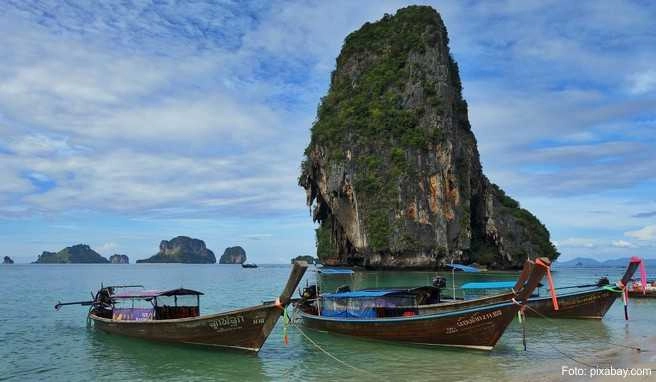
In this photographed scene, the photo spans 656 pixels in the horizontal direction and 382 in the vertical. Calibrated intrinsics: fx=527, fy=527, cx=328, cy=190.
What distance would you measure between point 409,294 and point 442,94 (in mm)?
48812

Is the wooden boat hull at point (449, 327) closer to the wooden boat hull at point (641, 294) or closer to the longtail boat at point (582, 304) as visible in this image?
the longtail boat at point (582, 304)

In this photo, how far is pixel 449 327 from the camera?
13.8 m

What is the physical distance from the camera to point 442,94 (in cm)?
6172

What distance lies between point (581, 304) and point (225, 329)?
44.5 ft

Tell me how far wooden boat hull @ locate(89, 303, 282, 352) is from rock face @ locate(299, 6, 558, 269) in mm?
42514

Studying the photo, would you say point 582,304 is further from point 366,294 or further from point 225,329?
point 225,329

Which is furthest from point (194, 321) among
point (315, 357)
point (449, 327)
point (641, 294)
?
point (641, 294)

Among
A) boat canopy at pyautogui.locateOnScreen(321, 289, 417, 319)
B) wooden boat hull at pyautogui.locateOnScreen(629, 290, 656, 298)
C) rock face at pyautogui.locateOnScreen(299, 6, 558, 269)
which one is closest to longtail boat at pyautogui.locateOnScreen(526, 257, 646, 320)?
boat canopy at pyautogui.locateOnScreen(321, 289, 417, 319)

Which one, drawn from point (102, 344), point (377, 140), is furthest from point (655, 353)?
point (377, 140)

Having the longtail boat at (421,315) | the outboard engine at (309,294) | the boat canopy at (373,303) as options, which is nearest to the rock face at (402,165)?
the outboard engine at (309,294)

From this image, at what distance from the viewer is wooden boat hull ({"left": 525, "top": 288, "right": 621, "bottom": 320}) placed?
19.5m

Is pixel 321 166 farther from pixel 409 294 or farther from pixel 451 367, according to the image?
pixel 451 367

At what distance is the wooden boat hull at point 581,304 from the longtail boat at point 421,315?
4048 mm

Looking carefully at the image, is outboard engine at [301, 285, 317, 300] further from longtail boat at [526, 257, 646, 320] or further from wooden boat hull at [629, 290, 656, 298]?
wooden boat hull at [629, 290, 656, 298]
